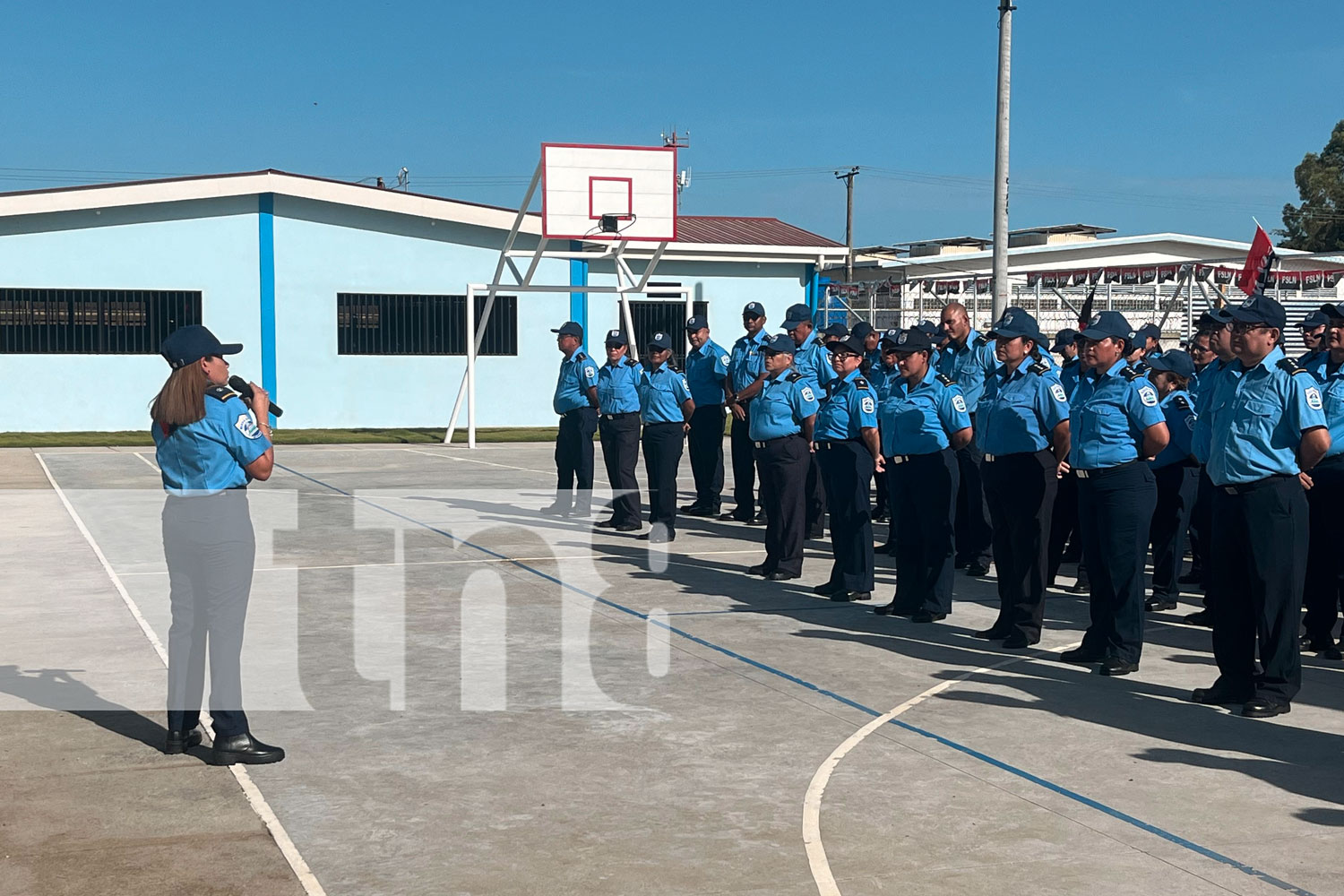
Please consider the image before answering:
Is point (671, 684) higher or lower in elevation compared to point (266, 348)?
lower

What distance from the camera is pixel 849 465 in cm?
1022

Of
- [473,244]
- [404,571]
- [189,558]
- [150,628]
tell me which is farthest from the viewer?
[473,244]

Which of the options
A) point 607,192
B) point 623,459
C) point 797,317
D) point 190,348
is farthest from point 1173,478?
point 607,192

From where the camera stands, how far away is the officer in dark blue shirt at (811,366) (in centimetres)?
1335

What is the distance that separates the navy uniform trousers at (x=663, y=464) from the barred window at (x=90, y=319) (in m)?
16.8

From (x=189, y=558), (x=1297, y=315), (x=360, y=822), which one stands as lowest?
(x=360, y=822)

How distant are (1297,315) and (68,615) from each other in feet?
64.3

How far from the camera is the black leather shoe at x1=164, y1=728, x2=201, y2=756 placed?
6.12m

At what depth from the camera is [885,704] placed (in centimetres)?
707

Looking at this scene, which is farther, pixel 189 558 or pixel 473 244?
pixel 473 244

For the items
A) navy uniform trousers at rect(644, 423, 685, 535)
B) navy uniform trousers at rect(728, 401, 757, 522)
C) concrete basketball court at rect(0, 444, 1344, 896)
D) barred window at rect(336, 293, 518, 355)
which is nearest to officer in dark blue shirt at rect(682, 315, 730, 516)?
navy uniform trousers at rect(728, 401, 757, 522)

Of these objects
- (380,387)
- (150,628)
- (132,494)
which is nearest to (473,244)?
(380,387)

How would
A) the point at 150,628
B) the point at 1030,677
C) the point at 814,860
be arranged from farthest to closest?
the point at 150,628
the point at 1030,677
the point at 814,860

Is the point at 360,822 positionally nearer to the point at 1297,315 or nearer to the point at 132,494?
the point at 132,494
